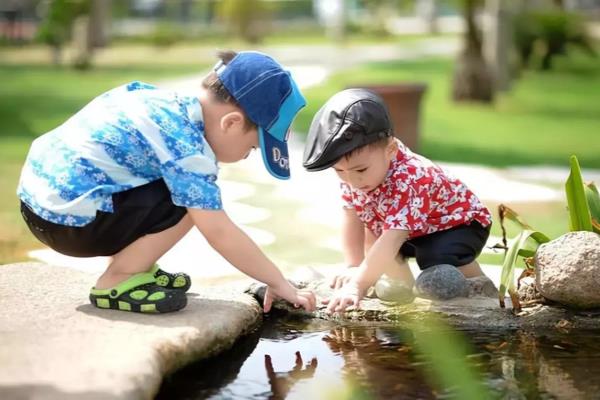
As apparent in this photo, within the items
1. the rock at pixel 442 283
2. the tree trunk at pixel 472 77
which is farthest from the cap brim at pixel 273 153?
the tree trunk at pixel 472 77

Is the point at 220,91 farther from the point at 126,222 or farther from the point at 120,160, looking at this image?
the point at 126,222

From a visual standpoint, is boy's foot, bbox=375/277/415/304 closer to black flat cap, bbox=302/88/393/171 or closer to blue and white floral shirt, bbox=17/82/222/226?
black flat cap, bbox=302/88/393/171

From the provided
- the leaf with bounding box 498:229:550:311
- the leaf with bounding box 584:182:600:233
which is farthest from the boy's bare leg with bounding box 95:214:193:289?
the leaf with bounding box 584:182:600:233

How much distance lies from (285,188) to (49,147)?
3879 mm

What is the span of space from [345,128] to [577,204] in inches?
34.9

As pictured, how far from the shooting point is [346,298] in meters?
3.60

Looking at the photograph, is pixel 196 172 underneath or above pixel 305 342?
above

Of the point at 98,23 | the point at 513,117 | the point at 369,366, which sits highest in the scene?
the point at 98,23

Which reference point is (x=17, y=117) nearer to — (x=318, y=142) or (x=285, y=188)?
(x=285, y=188)

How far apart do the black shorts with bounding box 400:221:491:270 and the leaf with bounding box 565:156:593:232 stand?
36 cm

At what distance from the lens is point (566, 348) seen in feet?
11.2

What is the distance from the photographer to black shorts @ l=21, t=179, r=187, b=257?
11.0ft

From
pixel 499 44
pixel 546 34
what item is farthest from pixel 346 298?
pixel 546 34

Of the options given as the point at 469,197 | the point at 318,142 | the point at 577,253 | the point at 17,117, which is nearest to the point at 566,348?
the point at 577,253
